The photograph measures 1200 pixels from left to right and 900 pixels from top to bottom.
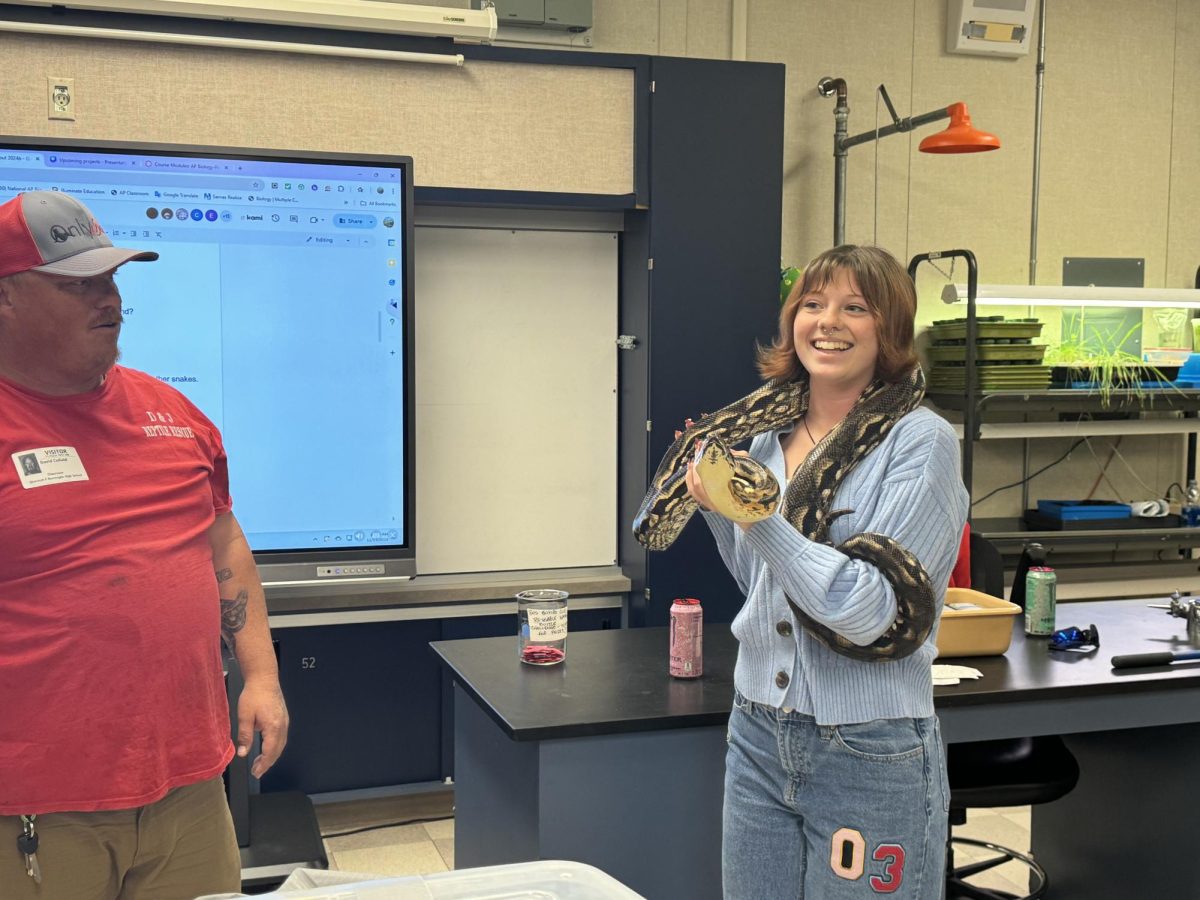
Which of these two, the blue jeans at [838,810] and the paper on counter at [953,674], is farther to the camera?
the paper on counter at [953,674]

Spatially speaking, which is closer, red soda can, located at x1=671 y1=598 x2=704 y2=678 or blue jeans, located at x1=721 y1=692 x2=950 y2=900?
blue jeans, located at x1=721 y1=692 x2=950 y2=900

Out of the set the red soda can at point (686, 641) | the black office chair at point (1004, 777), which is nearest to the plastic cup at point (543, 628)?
the red soda can at point (686, 641)

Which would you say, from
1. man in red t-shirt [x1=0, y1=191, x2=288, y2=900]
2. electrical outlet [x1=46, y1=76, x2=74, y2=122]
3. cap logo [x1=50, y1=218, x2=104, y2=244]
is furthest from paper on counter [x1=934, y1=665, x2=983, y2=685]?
electrical outlet [x1=46, y1=76, x2=74, y2=122]

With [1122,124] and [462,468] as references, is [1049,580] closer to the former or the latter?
[462,468]

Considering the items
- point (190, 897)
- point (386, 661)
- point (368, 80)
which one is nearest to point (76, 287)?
point (190, 897)

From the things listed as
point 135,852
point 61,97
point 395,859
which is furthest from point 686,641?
point 61,97

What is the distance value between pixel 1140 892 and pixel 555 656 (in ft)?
5.08

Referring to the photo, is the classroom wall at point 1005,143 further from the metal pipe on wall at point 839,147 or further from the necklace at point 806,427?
the necklace at point 806,427

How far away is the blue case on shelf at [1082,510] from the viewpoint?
4.60 m

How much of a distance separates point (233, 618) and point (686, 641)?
86 cm

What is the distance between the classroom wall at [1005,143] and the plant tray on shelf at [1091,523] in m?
0.28

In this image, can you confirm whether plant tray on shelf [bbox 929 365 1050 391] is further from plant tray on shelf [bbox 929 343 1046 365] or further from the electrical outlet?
the electrical outlet

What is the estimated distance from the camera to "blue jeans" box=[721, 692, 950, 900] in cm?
169

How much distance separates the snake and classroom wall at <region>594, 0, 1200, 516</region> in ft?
9.45
